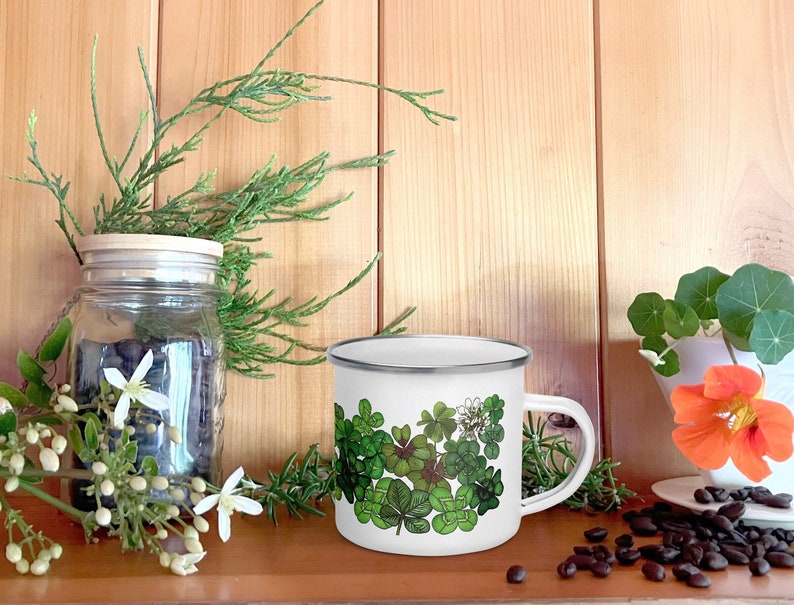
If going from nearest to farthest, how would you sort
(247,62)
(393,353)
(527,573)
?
(527,573), (393,353), (247,62)

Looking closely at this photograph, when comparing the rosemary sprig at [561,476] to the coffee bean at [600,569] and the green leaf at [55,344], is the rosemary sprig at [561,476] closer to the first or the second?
the coffee bean at [600,569]

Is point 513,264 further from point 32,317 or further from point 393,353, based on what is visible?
point 32,317

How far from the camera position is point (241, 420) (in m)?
0.73

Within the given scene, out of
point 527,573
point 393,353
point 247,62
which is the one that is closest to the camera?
point 527,573

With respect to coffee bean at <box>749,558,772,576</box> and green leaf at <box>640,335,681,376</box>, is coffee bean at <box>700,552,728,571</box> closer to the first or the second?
coffee bean at <box>749,558,772,576</box>

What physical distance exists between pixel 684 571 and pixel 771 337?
216mm

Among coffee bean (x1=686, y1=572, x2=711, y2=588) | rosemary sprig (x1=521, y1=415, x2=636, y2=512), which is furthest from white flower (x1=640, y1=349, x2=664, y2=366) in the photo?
coffee bean (x1=686, y1=572, x2=711, y2=588)

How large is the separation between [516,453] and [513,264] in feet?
0.82

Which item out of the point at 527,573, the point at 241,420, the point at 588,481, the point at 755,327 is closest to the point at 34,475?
the point at 241,420

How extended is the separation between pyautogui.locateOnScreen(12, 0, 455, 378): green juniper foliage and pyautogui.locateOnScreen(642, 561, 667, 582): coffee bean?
34 cm

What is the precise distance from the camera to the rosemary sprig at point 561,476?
2.13ft

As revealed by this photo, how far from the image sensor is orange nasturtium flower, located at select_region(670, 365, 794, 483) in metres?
0.54

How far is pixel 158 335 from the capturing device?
23.4 inches

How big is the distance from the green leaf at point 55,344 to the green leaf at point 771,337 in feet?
1.97
